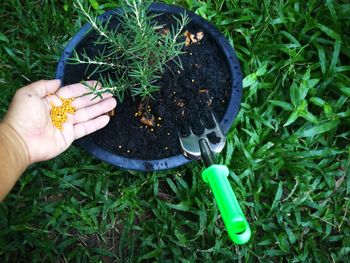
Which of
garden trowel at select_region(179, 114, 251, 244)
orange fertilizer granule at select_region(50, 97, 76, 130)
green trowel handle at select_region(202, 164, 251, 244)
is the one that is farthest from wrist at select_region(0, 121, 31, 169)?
green trowel handle at select_region(202, 164, 251, 244)

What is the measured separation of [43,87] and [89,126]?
0.25 m

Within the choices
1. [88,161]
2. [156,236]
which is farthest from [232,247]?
[88,161]

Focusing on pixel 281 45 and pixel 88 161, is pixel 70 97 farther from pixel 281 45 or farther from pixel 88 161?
pixel 281 45

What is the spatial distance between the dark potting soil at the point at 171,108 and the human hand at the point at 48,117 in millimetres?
89

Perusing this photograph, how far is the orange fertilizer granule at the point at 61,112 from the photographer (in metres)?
1.68

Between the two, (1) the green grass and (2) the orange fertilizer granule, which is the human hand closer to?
(2) the orange fertilizer granule

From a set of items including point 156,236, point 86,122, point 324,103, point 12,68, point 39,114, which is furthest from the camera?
point 12,68

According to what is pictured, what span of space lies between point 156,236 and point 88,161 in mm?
487

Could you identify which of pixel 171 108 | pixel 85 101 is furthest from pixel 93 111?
pixel 171 108

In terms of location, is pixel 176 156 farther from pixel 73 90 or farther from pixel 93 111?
pixel 73 90

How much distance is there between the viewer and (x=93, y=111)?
174cm

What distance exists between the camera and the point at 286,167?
1.94m

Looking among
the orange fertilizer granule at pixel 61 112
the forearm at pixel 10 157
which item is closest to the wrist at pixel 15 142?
the forearm at pixel 10 157

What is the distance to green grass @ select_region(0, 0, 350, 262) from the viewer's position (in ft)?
6.06
